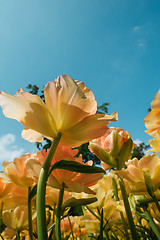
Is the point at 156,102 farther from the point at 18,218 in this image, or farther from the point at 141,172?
the point at 18,218

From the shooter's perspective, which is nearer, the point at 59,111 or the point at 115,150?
the point at 59,111

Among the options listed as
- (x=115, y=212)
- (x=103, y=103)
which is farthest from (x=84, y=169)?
(x=103, y=103)

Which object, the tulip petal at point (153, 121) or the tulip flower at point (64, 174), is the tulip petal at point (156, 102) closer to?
the tulip petal at point (153, 121)

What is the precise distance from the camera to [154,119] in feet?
1.71

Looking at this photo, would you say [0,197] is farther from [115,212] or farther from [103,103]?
[103,103]

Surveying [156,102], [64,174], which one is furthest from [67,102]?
[156,102]

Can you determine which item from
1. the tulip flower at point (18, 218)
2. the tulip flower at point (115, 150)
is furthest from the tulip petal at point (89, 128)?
the tulip flower at point (18, 218)

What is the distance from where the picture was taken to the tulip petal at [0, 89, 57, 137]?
322mm

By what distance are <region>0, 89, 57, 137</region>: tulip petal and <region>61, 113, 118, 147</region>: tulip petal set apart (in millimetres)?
46

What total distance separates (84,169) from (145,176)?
9.7 inches

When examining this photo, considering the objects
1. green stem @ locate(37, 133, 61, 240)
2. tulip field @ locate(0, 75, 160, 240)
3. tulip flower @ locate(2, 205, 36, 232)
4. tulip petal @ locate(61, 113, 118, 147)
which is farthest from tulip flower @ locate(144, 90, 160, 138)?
tulip flower @ locate(2, 205, 36, 232)

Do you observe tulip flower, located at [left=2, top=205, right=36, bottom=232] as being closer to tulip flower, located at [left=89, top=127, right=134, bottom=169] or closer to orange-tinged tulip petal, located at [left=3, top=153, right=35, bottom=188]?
orange-tinged tulip petal, located at [left=3, top=153, right=35, bottom=188]

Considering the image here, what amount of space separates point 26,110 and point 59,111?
6cm

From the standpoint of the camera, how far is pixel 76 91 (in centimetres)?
33
